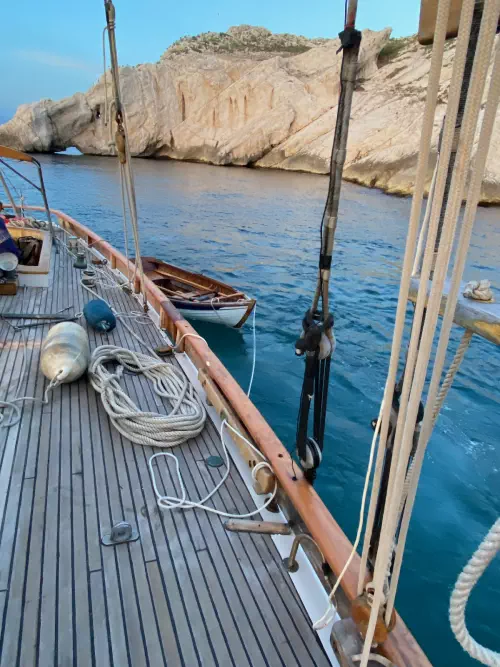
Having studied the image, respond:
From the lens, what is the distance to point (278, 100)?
4553cm

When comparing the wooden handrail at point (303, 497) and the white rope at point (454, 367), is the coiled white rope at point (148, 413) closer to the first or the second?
Result: the wooden handrail at point (303, 497)

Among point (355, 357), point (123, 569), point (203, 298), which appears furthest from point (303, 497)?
point (203, 298)

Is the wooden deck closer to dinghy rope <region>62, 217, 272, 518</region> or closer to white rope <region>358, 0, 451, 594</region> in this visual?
dinghy rope <region>62, 217, 272, 518</region>

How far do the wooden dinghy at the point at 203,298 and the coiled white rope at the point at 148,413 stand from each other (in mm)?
3413

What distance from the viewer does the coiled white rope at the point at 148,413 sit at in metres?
3.33

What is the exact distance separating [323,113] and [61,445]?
49.1 m

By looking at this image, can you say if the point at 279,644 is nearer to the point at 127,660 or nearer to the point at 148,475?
the point at 127,660

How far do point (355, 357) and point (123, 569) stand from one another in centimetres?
626

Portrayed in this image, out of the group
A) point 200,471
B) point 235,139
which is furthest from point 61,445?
point 235,139

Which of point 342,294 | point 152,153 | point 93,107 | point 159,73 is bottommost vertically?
point 342,294

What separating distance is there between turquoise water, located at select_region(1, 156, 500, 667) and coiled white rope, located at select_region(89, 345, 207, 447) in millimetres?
2036

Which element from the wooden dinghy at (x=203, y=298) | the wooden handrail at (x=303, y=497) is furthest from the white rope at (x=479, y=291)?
the wooden dinghy at (x=203, y=298)

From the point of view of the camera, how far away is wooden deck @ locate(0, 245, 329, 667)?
198 centimetres

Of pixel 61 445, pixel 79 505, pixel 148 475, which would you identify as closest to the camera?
pixel 79 505
